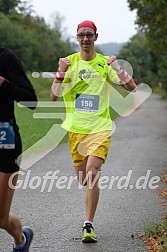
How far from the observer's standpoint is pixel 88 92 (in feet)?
24.0

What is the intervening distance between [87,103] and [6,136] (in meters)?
2.04

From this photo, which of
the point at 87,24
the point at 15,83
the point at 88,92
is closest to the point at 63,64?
the point at 88,92

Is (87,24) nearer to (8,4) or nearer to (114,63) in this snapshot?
(114,63)

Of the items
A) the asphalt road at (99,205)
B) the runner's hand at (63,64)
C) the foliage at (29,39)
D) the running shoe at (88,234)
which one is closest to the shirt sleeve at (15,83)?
the runner's hand at (63,64)

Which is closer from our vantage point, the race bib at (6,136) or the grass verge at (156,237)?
the race bib at (6,136)

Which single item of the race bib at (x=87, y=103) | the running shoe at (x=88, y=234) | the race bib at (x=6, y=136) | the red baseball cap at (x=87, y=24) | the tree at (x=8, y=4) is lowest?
the running shoe at (x=88, y=234)

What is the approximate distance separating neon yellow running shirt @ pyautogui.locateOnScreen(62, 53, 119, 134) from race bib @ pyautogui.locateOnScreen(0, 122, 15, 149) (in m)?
2.01

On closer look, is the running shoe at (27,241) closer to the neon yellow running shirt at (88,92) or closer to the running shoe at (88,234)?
the running shoe at (88,234)

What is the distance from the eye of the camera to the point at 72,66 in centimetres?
737

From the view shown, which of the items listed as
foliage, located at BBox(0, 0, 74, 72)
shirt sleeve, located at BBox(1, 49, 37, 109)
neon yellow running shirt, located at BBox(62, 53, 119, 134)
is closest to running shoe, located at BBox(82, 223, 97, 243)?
neon yellow running shirt, located at BBox(62, 53, 119, 134)

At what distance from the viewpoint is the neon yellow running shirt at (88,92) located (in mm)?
7305

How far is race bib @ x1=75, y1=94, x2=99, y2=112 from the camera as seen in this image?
7250mm

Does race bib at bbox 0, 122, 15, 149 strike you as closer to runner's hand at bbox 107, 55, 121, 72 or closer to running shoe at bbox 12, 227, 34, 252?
running shoe at bbox 12, 227, 34, 252

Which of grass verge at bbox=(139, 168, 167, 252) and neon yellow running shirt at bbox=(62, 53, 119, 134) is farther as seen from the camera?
neon yellow running shirt at bbox=(62, 53, 119, 134)
